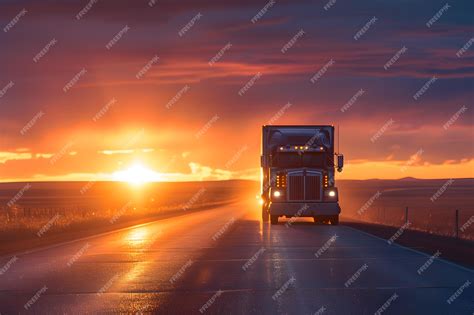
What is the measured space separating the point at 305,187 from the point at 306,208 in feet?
2.95

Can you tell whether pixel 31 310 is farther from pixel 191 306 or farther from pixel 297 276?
pixel 297 276

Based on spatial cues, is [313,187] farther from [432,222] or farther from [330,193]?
[432,222]

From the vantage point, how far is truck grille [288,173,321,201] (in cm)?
3684

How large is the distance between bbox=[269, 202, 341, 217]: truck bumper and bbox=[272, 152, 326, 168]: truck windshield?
64.0 inches

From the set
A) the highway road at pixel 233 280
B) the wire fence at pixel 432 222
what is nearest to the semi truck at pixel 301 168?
the wire fence at pixel 432 222

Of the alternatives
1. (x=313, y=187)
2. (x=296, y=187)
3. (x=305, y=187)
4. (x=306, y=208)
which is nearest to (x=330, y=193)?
(x=313, y=187)

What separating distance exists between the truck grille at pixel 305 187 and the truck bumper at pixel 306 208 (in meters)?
0.28

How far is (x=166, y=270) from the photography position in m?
17.5

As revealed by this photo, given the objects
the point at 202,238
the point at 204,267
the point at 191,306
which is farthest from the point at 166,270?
the point at 202,238

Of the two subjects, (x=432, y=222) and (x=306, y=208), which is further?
(x=432, y=222)

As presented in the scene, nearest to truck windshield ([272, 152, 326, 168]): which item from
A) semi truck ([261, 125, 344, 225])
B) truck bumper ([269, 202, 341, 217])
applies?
semi truck ([261, 125, 344, 225])

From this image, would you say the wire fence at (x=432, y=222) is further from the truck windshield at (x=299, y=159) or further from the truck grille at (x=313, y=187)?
the truck windshield at (x=299, y=159)

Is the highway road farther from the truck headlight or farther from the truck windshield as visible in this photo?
the truck windshield

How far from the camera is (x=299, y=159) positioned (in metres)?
36.9
